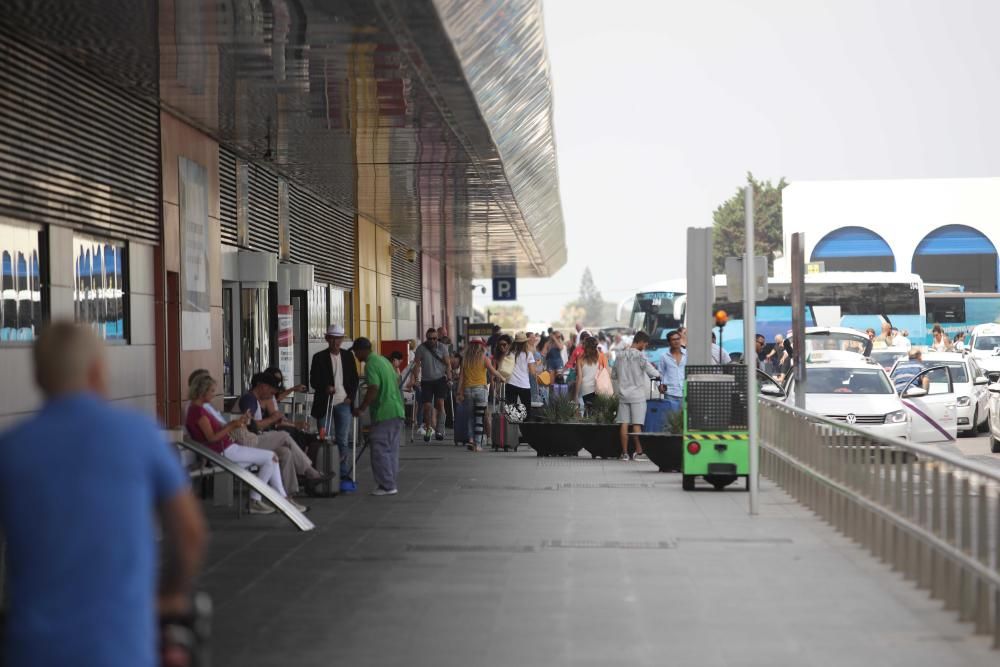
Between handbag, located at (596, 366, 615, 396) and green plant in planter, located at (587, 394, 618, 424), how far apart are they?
44 centimetres

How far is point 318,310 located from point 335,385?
10.1 meters

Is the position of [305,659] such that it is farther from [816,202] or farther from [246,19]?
[816,202]

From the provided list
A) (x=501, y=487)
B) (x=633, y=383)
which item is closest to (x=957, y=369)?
(x=633, y=383)

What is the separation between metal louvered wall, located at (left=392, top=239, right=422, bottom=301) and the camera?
40.5 metres

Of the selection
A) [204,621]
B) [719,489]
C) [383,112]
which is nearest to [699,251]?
[719,489]

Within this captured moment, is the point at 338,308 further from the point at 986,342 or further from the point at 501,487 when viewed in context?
the point at 986,342

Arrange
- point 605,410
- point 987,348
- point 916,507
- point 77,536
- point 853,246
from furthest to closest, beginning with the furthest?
point 853,246
point 987,348
point 605,410
point 916,507
point 77,536

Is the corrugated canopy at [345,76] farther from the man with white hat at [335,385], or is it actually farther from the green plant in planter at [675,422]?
the green plant in planter at [675,422]

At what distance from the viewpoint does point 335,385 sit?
17766 millimetres

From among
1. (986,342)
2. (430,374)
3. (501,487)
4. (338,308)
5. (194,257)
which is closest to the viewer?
(501,487)

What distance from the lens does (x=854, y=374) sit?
76.3ft

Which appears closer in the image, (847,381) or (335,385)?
(335,385)

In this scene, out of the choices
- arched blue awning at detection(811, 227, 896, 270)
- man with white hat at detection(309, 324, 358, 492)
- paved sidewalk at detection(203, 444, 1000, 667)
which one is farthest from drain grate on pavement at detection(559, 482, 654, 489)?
arched blue awning at detection(811, 227, 896, 270)

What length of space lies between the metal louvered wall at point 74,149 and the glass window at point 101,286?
164mm
